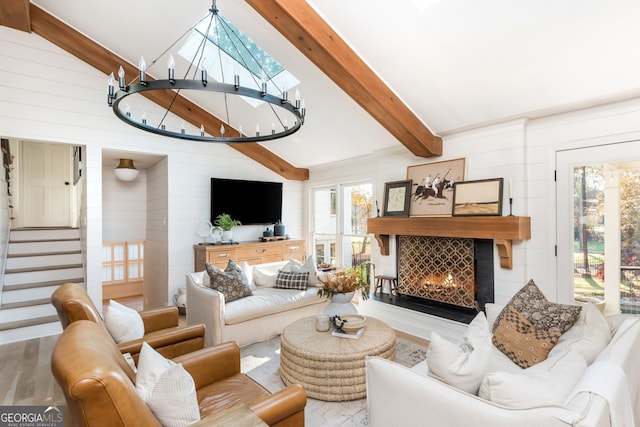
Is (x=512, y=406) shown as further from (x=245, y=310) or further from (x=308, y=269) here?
(x=308, y=269)

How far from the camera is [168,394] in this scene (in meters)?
1.25

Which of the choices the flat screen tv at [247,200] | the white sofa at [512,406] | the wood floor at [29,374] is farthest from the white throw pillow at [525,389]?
the flat screen tv at [247,200]

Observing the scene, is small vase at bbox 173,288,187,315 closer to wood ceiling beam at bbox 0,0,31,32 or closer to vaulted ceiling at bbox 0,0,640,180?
vaulted ceiling at bbox 0,0,640,180

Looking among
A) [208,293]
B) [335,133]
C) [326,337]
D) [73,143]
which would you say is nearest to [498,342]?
[326,337]

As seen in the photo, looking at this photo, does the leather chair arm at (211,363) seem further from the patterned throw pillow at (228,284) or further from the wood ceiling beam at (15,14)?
the wood ceiling beam at (15,14)

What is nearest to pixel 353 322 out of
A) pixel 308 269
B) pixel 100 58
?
pixel 308 269

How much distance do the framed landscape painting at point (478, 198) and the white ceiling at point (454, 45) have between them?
2.15 ft

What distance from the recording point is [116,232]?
5.61m

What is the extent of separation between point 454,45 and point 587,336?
2292 mm

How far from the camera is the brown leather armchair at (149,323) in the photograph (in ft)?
5.95

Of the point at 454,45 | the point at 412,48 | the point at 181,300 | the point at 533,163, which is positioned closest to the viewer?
the point at 454,45

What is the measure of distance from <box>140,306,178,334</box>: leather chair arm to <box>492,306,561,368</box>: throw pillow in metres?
2.66

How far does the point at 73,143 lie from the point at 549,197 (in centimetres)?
552

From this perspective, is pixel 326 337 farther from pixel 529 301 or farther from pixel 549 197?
pixel 549 197
